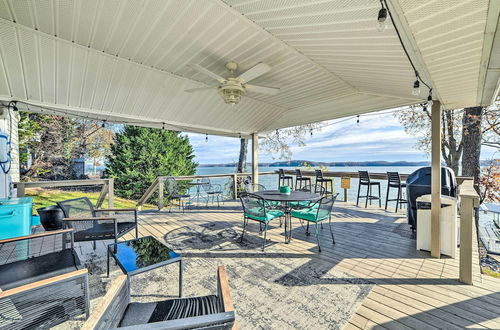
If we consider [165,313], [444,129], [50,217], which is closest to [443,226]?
[165,313]

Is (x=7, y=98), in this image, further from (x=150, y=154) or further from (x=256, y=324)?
(x=150, y=154)

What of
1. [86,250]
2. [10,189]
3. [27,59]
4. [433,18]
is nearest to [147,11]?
[27,59]

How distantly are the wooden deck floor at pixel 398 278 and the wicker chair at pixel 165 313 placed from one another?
131cm

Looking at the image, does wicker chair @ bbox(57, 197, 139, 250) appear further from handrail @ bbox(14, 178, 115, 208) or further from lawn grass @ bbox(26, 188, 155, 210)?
lawn grass @ bbox(26, 188, 155, 210)

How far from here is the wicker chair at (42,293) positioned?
138 centimetres

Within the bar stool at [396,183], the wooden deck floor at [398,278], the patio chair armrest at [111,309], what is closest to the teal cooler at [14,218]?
the wooden deck floor at [398,278]

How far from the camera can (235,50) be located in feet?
10.1

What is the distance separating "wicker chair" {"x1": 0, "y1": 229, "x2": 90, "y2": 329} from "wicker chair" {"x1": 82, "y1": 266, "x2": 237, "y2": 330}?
1.64ft

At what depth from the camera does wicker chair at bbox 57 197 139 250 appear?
2.87 metres

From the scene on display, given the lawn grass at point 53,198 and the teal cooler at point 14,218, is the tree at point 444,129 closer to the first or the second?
the teal cooler at point 14,218

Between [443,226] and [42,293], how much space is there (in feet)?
15.1

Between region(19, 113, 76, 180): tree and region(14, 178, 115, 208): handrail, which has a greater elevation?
region(19, 113, 76, 180): tree

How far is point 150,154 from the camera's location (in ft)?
37.3

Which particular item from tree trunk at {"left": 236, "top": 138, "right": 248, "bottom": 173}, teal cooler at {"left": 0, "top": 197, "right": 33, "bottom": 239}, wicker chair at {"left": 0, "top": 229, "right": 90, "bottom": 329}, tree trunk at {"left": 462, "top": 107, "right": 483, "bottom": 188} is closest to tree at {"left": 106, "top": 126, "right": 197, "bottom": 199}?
tree trunk at {"left": 236, "top": 138, "right": 248, "bottom": 173}
